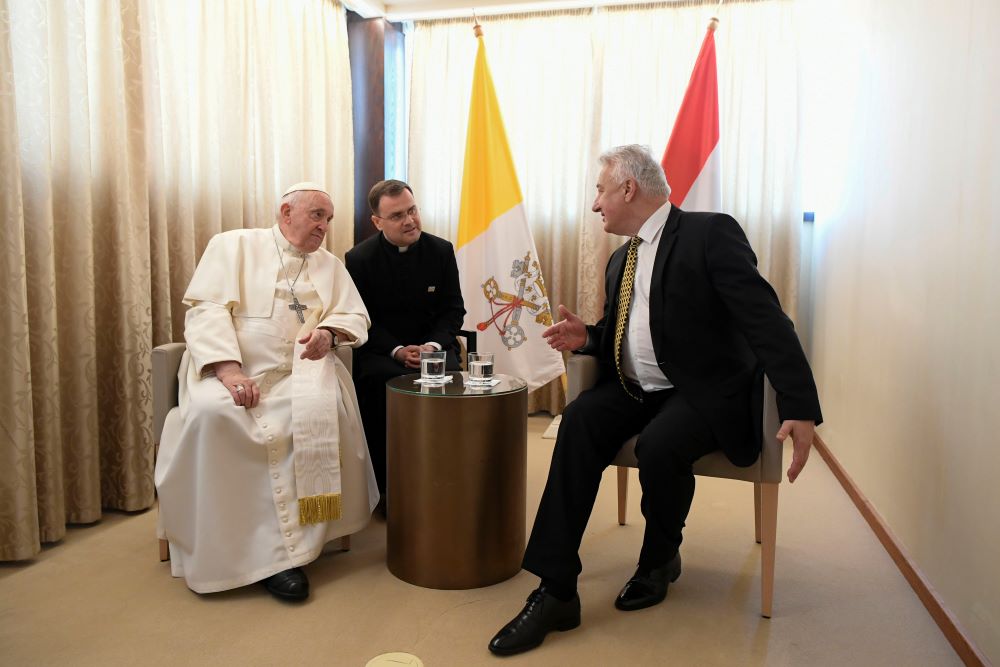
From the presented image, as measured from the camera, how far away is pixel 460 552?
6.94 feet

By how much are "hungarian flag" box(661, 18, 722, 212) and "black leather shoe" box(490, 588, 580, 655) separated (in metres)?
2.57

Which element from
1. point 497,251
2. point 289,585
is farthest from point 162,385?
point 497,251

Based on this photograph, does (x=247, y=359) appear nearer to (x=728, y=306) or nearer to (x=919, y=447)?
(x=728, y=306)

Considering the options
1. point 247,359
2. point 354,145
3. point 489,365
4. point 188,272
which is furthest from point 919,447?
point 354,145

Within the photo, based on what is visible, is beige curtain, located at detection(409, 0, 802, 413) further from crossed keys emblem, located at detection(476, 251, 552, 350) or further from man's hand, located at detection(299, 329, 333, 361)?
man's hand, located at detection(299, 329, 333, 361)

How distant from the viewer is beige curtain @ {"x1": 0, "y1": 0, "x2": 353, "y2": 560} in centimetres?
224

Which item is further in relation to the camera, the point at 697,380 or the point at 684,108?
the point at 684,108

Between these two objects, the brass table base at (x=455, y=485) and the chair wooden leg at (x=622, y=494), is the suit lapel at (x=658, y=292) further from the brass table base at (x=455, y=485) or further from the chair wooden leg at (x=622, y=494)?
the chair wooden leg at (x=622, y=494)

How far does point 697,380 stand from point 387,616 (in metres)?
1.07

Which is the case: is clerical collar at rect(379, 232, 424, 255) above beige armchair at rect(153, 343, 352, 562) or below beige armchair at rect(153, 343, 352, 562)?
above

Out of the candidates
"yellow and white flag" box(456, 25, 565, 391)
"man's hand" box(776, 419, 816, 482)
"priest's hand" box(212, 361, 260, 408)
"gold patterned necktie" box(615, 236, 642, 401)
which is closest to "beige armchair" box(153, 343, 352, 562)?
"priest's hand" box(212, 361, 260, 408)

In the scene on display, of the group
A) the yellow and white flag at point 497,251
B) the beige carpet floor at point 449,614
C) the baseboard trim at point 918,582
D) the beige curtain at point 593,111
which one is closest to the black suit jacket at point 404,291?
the beige carpet floor at point 449,614

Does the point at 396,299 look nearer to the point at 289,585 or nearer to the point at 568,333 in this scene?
the point at 568,333

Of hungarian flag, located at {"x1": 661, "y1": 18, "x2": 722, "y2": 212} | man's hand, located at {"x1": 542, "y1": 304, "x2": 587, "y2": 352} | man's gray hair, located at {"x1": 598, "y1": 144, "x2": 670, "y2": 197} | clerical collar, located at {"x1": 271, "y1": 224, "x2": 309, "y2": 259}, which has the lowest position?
man's hand, located at {"x1": 542, "y1": 304, "x2": 587, "y2": 352}
